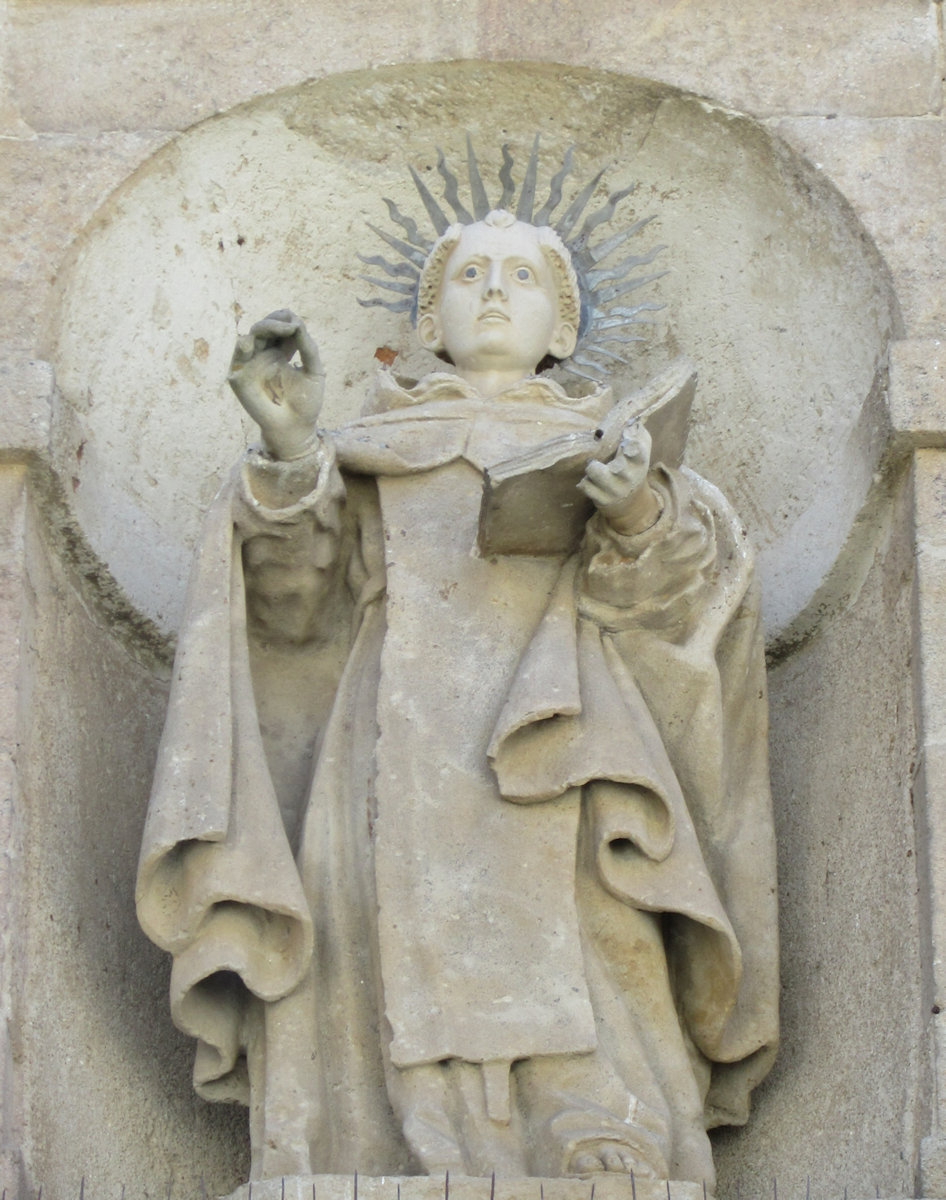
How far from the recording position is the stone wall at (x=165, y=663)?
574cm

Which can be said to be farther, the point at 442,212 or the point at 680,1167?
the point at 442,212

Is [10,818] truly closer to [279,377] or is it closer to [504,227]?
[279,377]

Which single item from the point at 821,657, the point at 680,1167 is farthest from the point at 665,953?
the point at 821,657

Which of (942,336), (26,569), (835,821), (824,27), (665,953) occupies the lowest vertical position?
(665,953)

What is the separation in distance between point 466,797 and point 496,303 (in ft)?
4.42

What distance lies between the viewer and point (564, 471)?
5629mm

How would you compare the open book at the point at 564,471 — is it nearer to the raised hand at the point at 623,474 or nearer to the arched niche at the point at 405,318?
the raised hand at the point at 623,474

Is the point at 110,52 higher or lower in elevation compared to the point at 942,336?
higher

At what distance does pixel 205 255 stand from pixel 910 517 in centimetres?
204

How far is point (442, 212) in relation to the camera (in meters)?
6.88

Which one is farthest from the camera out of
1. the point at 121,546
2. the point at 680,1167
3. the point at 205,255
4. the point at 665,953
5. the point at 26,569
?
the point at 205,255

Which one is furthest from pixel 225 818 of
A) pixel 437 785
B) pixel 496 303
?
pixel 496 303

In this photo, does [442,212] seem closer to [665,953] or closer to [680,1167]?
[665,953]

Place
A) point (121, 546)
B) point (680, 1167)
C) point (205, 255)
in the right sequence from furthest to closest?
point (205, 255)
point (121, 546)
point (680, 1167)
